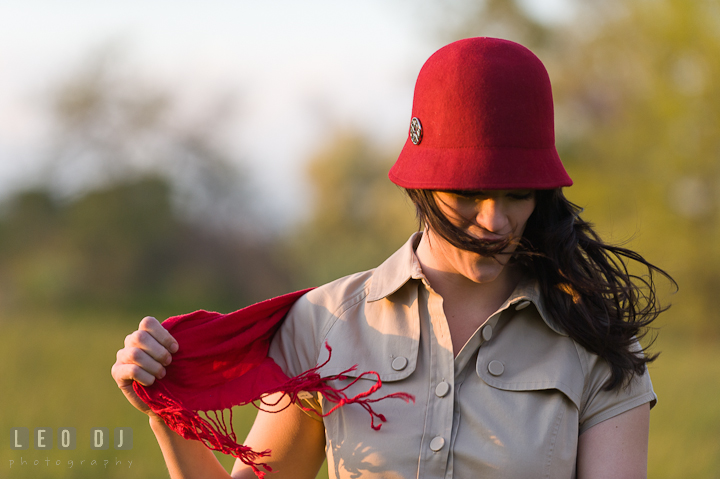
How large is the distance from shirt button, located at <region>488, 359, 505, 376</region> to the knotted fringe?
0.18 m

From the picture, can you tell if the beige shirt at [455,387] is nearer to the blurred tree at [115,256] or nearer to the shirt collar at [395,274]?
the shirt collar at [395,274]

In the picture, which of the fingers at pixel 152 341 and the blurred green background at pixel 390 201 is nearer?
the fingers at pixel 152 341

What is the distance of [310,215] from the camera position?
1748 centimetres

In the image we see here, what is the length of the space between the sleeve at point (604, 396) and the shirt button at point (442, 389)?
30cm

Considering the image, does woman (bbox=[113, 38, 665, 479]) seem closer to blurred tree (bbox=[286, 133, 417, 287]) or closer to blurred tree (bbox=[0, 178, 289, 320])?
blurred tree (bbox=[0, 178, 289, 320])

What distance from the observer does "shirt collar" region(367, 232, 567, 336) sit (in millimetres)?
1562

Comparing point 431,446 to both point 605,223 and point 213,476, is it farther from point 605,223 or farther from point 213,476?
point 605,223

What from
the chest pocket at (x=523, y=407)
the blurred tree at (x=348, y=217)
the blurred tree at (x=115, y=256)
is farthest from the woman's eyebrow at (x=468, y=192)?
the blurred tree at (x=348, y=217)

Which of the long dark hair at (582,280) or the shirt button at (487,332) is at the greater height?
the long dark hair at (582,280)

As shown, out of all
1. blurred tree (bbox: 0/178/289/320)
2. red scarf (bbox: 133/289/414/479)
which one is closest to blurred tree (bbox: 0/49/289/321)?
blurred tree (bbox: 0/178/289/320)

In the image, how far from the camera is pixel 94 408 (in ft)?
18.1

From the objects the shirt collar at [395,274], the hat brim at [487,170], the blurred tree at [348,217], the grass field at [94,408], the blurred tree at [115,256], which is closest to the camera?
the hat brim at [487,170]

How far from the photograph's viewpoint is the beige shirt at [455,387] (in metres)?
1.44

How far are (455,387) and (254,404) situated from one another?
0.45 meters
